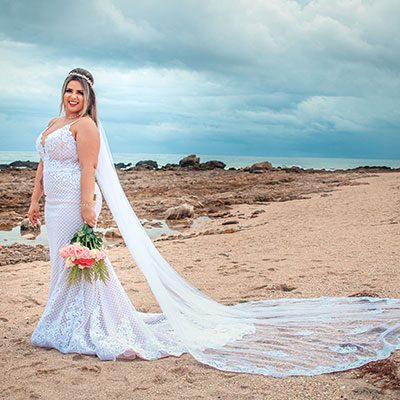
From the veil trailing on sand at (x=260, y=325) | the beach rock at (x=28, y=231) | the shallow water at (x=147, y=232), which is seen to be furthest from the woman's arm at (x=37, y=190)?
the beach rock at (x=28, y=231)

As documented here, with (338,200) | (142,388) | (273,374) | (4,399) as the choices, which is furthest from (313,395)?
(338,200)

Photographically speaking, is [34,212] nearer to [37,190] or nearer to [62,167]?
[37,190]

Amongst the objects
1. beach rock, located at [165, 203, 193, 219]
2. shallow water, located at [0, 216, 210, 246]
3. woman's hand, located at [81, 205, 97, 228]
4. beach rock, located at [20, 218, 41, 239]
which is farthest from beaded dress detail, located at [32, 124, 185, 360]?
beach rock, located at [165, 203, 193, 219]

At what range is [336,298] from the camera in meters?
5.91

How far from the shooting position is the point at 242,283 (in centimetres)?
709

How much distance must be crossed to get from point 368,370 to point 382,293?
2212 mm

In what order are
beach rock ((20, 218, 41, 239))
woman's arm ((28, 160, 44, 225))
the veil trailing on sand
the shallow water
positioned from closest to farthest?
1. the veil trailing on sand
2. woman's arm ((28, 160, 44, 225))
3. the shallow water
4. beach rock ((20, 218, 41, 239))

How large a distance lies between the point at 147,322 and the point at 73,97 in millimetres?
2144

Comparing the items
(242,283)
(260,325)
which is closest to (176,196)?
(242,283)

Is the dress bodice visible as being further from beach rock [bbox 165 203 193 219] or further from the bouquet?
beach rock [bbox 165 203 193 219]

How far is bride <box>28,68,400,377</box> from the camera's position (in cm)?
455

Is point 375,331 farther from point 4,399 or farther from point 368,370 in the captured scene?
point 4,399

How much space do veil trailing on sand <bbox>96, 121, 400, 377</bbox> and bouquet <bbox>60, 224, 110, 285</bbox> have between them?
0.29 meters

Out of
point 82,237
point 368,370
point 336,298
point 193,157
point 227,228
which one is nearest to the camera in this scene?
point 368,370
